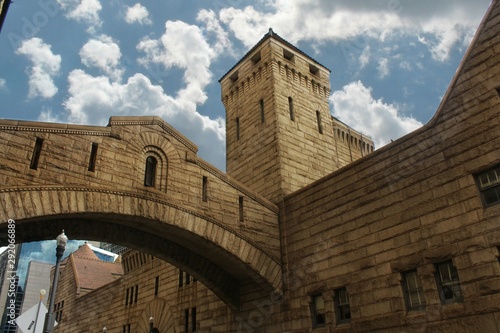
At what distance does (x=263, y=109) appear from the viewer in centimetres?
1983

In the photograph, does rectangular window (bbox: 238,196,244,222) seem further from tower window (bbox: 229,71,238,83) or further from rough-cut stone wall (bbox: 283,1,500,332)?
tower window (bbox: 229,71,238,83)

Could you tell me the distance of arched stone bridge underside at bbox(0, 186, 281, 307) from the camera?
33.3 feet

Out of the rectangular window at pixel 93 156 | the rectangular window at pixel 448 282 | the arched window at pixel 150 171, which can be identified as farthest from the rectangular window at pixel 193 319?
the rectangular window at pixel 448 282


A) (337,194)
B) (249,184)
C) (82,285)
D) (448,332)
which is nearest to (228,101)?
(249,184)

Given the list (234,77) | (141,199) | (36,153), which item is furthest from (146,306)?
(36,153)

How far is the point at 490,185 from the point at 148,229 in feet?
34.2

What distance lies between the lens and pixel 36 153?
34.9ft

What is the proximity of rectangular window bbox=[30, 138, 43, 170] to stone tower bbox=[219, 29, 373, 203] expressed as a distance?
906 cm

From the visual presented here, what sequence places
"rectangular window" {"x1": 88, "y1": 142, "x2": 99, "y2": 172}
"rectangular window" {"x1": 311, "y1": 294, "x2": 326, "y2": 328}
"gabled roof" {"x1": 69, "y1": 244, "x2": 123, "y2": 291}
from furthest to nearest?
"gabled roof" {"x1": 69, "y1": 244, "x2": 123, "y2": 291}, "rectangular window" {"x1": 311, "y1": 294, "x2": 326, "y2": 328}, "rectangular window" {"x1": 88, "y1": 142, "x2": 99, "y2": 172}

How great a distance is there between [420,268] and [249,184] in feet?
30.9

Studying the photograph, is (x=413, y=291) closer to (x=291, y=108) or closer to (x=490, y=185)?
(x=490, y=185)

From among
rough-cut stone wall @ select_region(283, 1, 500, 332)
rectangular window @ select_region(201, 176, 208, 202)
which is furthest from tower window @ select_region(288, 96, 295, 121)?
rectangular window @ select_region(201, 176, 208, 202)

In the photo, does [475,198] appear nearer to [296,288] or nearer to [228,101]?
[296,288]

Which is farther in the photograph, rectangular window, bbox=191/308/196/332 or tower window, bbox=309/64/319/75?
tower window, bbox=309/64/319/75
